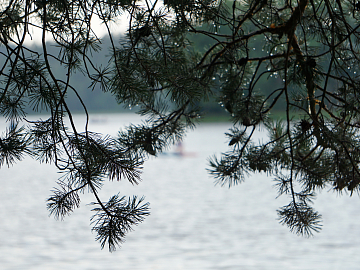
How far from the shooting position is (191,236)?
2.88 metres

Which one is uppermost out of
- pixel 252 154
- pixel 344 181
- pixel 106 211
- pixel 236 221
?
pixel 236 221

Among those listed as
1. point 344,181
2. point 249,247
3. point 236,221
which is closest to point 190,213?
point 236,221

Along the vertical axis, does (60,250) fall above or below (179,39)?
below

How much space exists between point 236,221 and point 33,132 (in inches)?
105

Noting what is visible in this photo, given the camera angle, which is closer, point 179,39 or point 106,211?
point 106,211

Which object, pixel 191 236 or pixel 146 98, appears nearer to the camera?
pixel 146 98

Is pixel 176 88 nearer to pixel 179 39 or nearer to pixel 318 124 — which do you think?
pixel 318 124

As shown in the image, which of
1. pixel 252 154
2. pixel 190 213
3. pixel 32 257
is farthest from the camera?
pixel 190 213

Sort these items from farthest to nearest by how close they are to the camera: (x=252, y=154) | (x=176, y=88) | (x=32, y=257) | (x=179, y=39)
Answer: (x=32, y=257) → (x=179, y=39) → (x=252, y=154) → (x=176, y=88)

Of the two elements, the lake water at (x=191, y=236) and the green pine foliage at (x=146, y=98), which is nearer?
the green pine foliage at (x=146, y=98)

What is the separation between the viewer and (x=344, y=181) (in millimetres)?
972

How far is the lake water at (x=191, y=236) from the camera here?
241 cm

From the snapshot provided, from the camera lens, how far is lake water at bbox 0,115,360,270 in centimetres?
241

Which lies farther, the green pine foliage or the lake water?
the lake water
